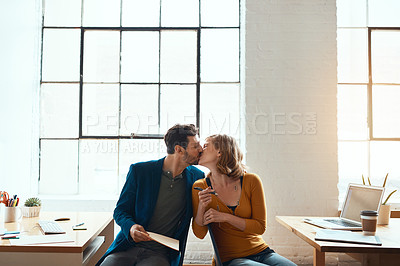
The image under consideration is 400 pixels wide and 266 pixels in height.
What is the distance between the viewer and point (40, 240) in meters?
1.91

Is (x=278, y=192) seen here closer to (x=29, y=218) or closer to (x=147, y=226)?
(x=147, y=226)

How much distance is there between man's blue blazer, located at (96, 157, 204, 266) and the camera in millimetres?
2221

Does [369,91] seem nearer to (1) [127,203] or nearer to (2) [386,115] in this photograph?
(2) [386,115]

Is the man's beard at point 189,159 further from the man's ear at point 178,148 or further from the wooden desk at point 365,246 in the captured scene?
the wooden desk at point 365,246

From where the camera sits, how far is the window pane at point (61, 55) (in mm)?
3885

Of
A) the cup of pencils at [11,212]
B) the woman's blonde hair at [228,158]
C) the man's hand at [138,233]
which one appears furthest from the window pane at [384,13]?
the cup of pencils at [11,212]

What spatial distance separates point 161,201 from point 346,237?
1.12 meters

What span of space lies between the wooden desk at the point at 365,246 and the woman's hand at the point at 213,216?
0.49m

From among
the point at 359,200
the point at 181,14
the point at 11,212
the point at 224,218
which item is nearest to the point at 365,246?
the point at 359,200

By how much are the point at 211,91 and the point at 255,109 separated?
574mm

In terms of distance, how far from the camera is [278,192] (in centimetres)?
347

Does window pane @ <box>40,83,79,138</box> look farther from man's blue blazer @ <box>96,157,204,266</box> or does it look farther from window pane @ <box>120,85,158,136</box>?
man's blue blazer @ <box>96,157,204,266</box>

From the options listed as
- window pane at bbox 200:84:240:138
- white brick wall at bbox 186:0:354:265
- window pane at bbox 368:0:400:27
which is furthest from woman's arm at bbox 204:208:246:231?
window pane at bbox 368:0:400:27

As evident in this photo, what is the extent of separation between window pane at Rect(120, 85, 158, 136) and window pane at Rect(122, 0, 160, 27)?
2.28 ft
